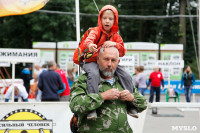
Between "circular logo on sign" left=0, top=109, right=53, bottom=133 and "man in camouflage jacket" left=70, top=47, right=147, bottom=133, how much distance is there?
2441 mm

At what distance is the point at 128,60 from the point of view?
1466cm

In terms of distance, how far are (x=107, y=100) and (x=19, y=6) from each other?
13.2ft

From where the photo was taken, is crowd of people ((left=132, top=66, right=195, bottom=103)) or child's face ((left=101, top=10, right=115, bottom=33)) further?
crowd of people ((left=132, top=66, right=195, bottom=103))

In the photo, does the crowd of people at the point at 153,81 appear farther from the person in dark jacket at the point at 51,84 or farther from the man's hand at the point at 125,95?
the man's hand at the point at 125,95

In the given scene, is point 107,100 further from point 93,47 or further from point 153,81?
point 153,81

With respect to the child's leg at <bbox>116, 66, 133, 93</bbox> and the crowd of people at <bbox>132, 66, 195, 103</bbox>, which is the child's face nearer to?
the child's leg at <bbox>116, 66, 133, 93</bbox>

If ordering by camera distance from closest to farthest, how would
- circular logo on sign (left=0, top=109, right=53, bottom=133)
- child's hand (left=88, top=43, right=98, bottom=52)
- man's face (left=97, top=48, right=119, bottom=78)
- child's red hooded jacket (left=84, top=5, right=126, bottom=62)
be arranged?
man's face (left=97, top=48, right=119, bottom=78) < child's hand (left=88, top=43, right=98, bottom=52) < child's red hooded jacket (left=84, top=5, right=126, bottom=62) < circular logo on sign (left=0, top=109, right=53, bottom=133)

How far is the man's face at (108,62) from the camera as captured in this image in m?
3.32

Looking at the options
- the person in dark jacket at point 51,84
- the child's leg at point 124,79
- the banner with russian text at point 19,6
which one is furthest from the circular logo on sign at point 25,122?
the person in dark jacket at point 51,84

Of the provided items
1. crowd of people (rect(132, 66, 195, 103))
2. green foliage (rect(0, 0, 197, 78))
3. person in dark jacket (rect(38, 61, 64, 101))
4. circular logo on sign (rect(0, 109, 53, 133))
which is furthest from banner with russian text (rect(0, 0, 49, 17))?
green foliage (rect(0, 0, 197, 78))

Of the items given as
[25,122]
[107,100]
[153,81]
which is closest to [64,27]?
[153,81]

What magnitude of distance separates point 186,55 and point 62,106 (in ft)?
107

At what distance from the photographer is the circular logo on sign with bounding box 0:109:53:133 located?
224 inches

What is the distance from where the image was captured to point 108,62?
10.9 ft
